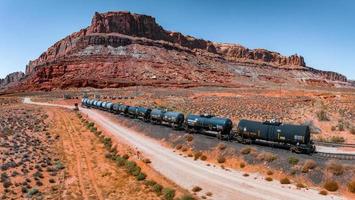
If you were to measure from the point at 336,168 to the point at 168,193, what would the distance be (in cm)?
1312

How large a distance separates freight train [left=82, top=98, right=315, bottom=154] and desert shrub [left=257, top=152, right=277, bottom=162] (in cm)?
324

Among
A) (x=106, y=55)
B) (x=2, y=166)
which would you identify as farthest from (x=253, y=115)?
(x=106, y=55)

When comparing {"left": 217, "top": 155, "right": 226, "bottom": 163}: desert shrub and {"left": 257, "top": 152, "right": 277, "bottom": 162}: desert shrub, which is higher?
{"left": 257, "top": 152, "right": 277, "bottom": 162}: desert shrub

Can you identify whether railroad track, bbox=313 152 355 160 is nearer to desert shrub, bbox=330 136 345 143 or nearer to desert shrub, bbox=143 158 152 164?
desert shrub, bbox=330 136 345 143

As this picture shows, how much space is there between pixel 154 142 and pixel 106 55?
433ft

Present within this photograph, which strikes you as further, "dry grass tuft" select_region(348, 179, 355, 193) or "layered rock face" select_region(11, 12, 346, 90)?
"layered rock face" select_region(11, 12, 346, 90)

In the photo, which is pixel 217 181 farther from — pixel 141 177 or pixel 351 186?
pixel 351 186

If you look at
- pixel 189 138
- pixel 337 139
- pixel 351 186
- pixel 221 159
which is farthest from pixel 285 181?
pixel 337 139

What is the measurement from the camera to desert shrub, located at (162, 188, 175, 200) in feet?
93.6

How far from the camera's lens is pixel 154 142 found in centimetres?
5038

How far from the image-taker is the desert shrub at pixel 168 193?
28523mm

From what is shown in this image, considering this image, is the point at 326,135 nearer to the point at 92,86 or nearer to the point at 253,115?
the point at 253,115

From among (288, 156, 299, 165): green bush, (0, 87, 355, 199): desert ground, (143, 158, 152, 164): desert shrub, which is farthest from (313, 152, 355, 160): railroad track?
(143, 158, 152, 164): desert shrub

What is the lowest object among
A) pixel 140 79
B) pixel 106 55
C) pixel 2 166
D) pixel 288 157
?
pixel 2 166
